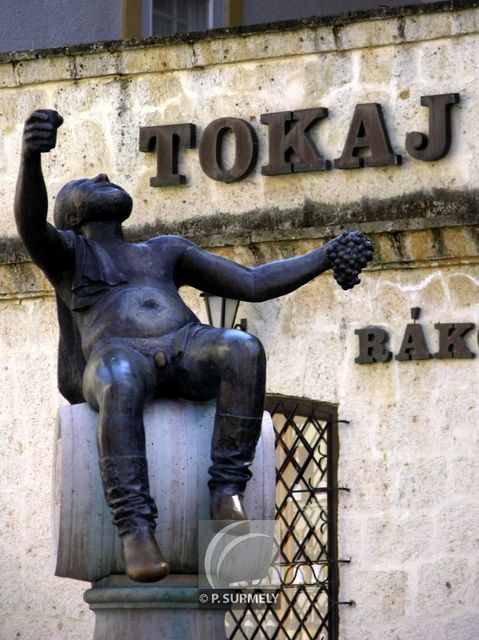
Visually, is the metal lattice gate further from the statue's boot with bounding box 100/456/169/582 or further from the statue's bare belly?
the statue's boot with bounding box 100/456/169/582

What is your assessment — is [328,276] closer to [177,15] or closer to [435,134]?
[435,134]

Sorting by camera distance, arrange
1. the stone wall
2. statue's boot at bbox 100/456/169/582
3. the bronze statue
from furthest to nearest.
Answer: the stone wall < the bronze statue < statue's boot at bbox 100/456/169/582

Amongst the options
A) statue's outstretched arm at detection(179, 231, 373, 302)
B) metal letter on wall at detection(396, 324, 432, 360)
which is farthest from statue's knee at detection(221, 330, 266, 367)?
metal letter on wall at detection(396, 324, 432, 360)

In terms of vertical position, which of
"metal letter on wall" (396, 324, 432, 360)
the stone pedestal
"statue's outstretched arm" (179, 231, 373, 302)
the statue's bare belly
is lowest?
the stone pedestal

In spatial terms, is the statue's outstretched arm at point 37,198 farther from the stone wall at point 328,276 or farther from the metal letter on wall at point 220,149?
the metal letter on wall at point 220,149

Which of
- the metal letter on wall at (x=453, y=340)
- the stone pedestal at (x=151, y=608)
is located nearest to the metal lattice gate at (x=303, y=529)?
the metal letter on wall at (x=453, y=340)

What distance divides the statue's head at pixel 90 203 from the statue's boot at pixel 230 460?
2.69 feet

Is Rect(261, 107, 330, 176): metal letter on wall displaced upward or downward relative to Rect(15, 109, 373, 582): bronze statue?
upward

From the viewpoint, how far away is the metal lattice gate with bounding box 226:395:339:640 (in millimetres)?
13516

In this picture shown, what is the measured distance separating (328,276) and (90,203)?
652 cm

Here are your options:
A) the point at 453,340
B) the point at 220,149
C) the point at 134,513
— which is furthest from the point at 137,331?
the point at 220,149

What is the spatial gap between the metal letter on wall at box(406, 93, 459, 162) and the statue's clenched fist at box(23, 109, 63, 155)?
6.97 m

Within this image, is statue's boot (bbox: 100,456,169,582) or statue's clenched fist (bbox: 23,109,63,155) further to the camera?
statue's clenched fist (bbox: 23,109,63,155)

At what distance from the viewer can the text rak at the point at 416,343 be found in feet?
43.7
